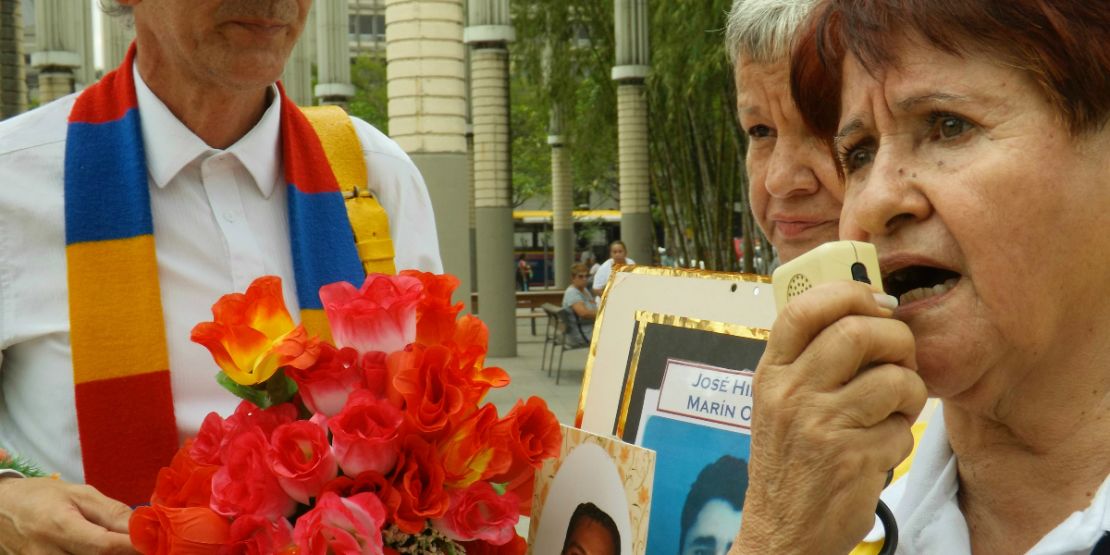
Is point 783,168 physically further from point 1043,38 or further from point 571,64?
point 571,64

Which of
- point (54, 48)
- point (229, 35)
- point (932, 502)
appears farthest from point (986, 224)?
point (54, 48)

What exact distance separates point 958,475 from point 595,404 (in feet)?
2.08

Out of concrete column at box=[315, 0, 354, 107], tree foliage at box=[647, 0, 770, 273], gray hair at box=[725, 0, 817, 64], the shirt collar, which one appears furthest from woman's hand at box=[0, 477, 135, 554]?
concrete column at box=[315, 0, 354, 107]

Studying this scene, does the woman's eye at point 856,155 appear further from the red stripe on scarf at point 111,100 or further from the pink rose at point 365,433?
the red stripe on scarf at point 111,100

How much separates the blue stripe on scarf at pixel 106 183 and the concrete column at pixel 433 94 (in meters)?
13.1

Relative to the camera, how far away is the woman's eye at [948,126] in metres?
1.49

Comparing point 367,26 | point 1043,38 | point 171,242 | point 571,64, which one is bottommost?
point 171,242

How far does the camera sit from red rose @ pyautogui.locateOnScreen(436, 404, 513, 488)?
1788mm

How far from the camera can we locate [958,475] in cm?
180

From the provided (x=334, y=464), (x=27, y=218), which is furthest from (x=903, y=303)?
(x=27, y=218)

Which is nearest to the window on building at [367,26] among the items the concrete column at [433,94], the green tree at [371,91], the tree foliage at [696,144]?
the green tree at [371,91]

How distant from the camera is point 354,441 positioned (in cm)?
171

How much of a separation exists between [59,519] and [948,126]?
1.53m

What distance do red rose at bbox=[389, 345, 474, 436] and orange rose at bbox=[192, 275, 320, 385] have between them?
5.3 inches
